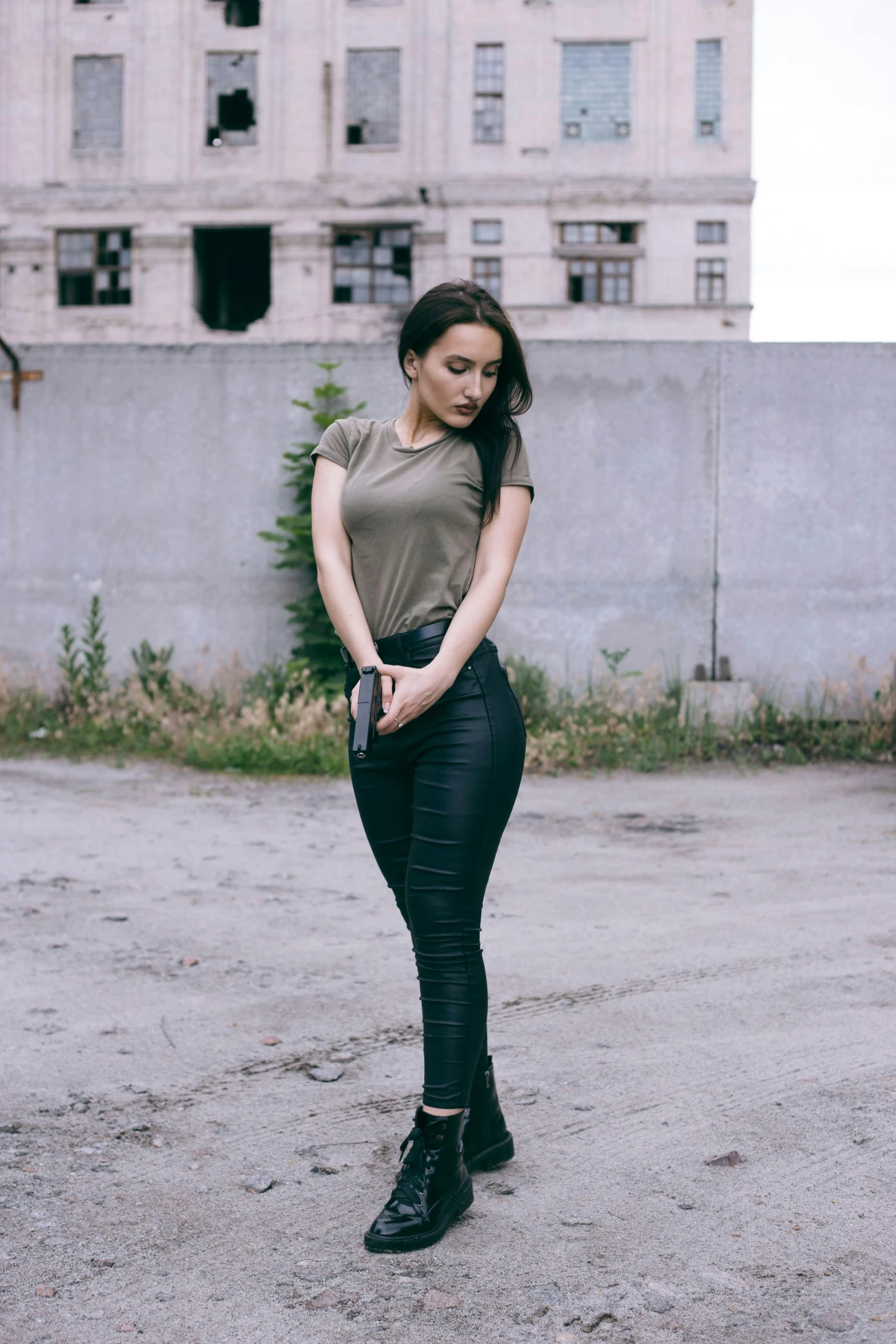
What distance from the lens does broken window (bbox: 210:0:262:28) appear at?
29.3 meters

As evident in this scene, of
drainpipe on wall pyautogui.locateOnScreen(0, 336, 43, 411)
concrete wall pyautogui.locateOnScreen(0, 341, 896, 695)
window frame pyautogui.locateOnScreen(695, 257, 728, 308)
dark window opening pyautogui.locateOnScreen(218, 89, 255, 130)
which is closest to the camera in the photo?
concrete wall pyautogui.locateOnScreen(0, 341, 896, 695)

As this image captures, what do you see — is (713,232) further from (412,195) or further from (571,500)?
(571,500)

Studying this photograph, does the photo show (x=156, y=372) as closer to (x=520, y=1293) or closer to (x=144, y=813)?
(x=144, y=813)

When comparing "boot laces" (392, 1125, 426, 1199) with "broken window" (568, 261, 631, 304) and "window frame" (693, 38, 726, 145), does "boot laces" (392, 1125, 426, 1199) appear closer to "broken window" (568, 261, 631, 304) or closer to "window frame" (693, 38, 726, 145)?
"broken window" (568, 261, 631, 304)

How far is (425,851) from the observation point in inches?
94.0

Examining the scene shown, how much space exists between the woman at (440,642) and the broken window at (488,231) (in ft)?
90.8

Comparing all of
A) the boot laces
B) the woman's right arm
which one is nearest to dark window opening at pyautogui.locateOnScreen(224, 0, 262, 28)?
the woman's right arm

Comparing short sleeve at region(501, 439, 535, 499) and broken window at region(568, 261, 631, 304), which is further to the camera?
broken window at region(568, 261, 631, 304)

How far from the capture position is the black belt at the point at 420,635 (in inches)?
95.4

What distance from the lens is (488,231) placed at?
2845cm

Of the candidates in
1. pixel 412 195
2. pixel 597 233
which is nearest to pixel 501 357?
pixel 412 195

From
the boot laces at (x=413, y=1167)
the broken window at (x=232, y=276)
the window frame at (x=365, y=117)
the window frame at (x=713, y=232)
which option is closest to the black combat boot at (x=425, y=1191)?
the boot laces at (x=413, y=1167)

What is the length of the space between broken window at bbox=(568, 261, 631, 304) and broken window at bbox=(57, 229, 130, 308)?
10970 millimetres

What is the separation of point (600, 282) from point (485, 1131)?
28352mm
